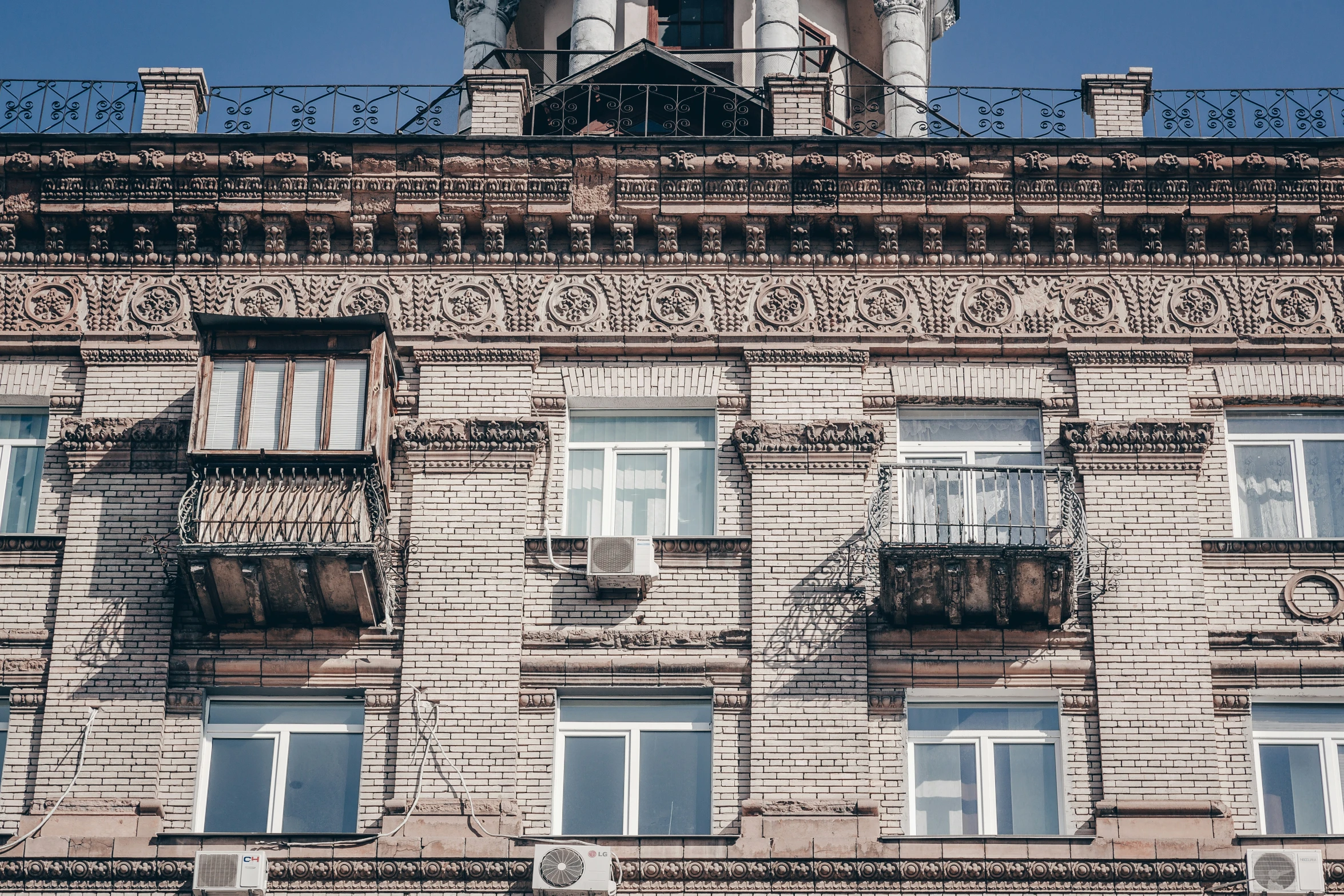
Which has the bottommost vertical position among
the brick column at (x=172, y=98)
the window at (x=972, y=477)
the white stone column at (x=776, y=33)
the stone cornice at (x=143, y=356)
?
the window at (x=972, y=477)

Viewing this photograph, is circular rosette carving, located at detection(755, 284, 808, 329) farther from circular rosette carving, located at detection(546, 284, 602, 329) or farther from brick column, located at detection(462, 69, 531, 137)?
brick column, located at detection(462, 69, 531, 137)

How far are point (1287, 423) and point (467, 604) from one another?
7689 mm

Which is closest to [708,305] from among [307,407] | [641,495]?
[641,495]

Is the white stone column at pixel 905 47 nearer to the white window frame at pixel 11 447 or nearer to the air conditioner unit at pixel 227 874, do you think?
the white window frame at pixel 11 447

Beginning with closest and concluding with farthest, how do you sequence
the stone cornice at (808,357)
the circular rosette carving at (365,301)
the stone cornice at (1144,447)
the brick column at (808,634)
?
1. the brick column at (808,634)
2. the stone cornice at (1144,447)
3. the stone cornice at (808,357)
4. the circular rosette carving at (365,301)

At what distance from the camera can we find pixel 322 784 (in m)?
17.7

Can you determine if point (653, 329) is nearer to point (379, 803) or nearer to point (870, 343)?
point (870, 343)

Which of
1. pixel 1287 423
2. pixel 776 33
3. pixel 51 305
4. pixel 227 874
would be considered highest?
pixel 776 33

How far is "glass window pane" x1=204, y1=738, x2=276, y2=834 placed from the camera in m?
17.5

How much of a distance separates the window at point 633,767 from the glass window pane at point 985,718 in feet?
5.99

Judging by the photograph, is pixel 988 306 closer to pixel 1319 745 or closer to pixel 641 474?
pixel 641 474

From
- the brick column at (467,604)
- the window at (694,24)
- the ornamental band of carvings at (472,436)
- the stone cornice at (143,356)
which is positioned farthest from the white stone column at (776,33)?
the stone cornice at (143,356)

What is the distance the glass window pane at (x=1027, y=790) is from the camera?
1744cm

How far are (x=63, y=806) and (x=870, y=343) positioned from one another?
8.19 m
